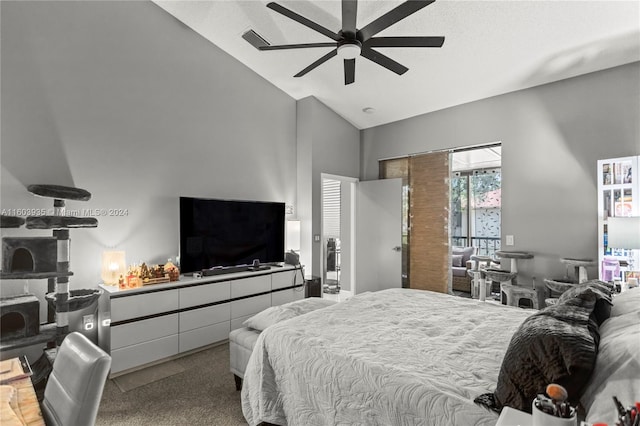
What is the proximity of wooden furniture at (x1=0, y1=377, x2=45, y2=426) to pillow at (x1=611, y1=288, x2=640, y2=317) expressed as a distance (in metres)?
2.42

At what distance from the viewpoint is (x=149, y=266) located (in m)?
3.52

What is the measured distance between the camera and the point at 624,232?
2.82m

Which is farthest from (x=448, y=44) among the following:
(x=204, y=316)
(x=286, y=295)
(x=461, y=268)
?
(x=461, y=268)

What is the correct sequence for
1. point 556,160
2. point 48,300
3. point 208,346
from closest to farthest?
point 48,300 < point 208,346 < point 556,160

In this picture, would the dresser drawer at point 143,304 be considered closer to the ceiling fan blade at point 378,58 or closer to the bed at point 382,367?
the bed at point 382,367

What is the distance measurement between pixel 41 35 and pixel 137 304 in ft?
8.07

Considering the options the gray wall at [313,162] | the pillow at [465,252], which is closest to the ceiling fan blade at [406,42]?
the gray wall at [313,162]

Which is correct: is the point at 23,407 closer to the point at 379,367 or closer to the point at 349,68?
the point at 379,367

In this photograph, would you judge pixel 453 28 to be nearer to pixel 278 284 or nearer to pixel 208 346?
pixel 278 284

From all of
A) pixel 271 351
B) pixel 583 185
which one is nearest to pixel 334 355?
pixel 271 351

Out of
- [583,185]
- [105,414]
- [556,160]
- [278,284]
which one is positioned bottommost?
[105,414]

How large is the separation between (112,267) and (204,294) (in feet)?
2.87

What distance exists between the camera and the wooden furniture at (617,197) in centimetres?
308

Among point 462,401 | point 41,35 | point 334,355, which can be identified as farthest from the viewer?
point 41,35
